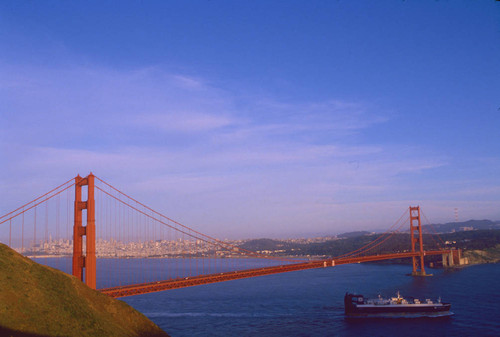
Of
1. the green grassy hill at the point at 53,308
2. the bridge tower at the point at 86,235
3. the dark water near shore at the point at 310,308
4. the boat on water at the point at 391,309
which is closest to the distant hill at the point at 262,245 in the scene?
the dark water near shore at the point at 310,308

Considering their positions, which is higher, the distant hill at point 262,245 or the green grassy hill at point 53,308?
the green grassy hill at point 53,308

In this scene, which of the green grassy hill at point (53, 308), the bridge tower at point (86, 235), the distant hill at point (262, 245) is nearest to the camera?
the green grassy hill at point (53, 308)

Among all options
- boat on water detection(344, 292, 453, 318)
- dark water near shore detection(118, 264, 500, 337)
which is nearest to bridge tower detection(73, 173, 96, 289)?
dark water near shore detection(118, 264, 500, 337)

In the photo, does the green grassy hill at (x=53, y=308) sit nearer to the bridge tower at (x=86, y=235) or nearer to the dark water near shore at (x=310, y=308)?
the bridge tower at (x=86, y=235)

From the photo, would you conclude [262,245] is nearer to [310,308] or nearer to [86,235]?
[310,308]

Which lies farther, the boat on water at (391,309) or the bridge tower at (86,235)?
the boat on water at (391,309)

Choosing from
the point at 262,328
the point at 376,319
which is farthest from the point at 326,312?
the point at 262,328

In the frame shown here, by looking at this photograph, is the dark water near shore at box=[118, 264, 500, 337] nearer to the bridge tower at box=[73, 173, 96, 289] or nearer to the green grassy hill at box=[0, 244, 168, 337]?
the bridge tower at box=[73, 173, 96, 289]

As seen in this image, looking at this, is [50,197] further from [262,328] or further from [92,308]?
[262,328]
